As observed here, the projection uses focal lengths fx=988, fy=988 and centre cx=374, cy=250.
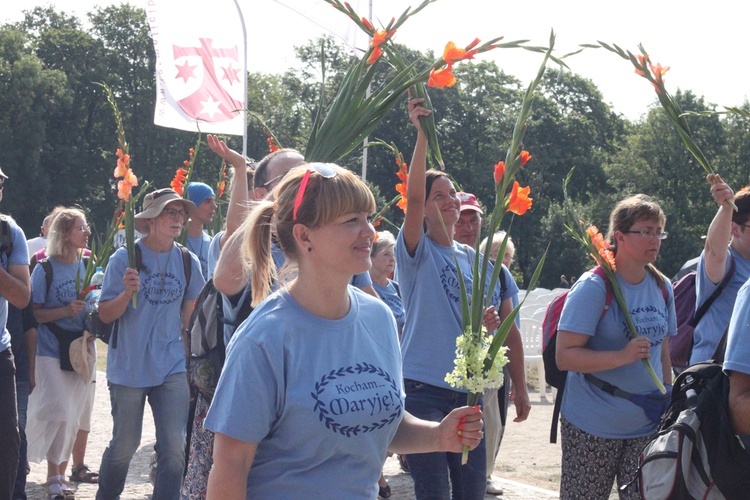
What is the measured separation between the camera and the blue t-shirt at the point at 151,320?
5.73 meters

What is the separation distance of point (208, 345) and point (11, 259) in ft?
5.46

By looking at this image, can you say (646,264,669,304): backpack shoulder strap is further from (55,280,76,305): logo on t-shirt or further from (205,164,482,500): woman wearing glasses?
(55,280,76,305): logo on t-shirt

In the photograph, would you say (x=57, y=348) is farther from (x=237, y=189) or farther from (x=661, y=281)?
(x=661, y=281)

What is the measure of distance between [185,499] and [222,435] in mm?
1432

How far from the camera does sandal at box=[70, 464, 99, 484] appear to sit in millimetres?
7250

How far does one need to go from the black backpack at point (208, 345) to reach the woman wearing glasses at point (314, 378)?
1250 millimetres

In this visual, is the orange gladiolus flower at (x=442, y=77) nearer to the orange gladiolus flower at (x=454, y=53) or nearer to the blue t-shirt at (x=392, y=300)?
the orange gladiolus flower at (x=454, y=53)

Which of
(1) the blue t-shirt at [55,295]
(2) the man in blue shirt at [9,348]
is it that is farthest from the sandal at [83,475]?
(2) the man in blue shirt at [9,348]

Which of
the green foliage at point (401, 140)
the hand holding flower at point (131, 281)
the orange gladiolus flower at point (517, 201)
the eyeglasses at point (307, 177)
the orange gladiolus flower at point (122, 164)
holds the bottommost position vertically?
the hand holding flower at point (131, 281)

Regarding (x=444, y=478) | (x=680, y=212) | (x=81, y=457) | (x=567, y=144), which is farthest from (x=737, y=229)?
(x=567, y=144)

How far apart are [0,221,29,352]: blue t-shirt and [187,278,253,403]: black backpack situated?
4.78ft

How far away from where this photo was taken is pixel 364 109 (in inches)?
153

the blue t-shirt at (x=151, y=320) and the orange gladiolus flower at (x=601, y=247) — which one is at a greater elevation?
the orange gladiolus flower at (x=601, y=247)

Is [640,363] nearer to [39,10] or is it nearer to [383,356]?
[383,356]
